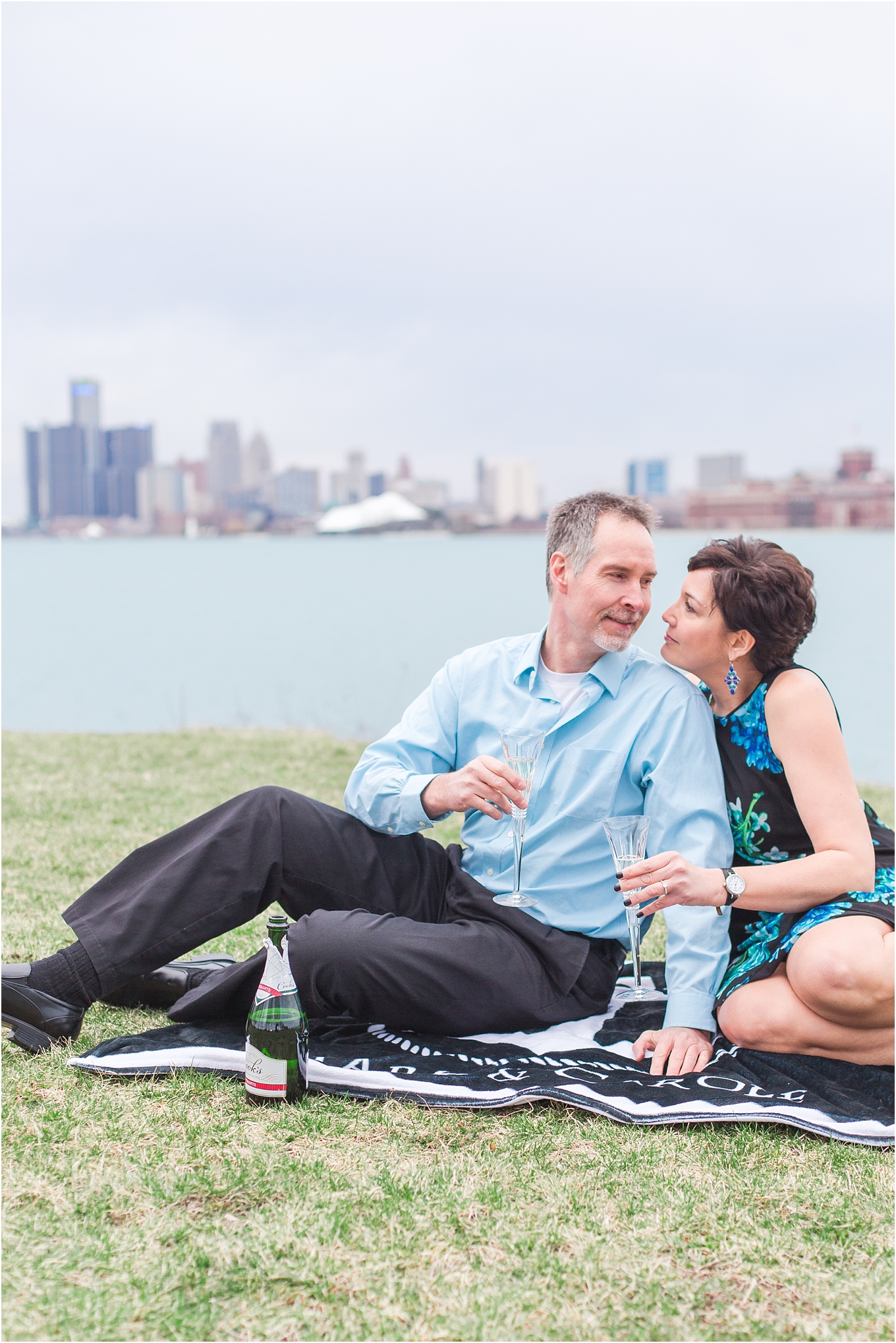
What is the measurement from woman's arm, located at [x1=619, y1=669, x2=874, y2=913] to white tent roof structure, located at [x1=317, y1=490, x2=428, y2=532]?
45.7 m

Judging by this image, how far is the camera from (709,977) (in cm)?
335

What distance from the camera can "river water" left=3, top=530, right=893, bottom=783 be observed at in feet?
56.7

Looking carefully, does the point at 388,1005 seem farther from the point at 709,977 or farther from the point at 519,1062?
the point at 709,977

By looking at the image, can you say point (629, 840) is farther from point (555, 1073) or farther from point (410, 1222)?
point (410, 1222)

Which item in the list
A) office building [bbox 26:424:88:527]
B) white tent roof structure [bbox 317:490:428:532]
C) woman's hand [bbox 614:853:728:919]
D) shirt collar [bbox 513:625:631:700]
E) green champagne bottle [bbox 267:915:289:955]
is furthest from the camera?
white tent roof structure [bbox 317:490:428:532]

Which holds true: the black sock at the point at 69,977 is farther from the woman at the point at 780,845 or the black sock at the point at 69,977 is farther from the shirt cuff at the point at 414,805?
the woman at the point at 780,845

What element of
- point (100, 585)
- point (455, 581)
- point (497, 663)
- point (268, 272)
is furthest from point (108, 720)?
point (268, 272)

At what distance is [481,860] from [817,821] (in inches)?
45.3

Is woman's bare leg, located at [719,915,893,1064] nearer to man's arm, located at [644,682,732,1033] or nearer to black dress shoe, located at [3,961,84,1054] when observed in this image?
man's arm, located at [644,682,732,1033]

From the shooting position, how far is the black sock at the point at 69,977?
324 cm

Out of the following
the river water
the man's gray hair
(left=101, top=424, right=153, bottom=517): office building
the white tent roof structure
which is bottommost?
the river water

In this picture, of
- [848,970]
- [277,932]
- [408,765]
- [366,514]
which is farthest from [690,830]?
[366,514]

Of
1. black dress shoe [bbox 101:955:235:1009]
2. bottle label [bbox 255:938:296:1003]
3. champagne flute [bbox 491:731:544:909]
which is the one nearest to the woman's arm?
champagne flute [bbox 491:731:544:909]

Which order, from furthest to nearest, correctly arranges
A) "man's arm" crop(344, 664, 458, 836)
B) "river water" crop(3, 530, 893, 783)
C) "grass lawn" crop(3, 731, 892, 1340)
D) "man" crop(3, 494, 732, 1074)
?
"river water" crop(3, 530, 893, 783) → "man's arm" crop(344, 664, 458, 836) → "man" crop(3, 494, 732, 1074) → "grass lawn" crop(3, 731, 892, 1340)
